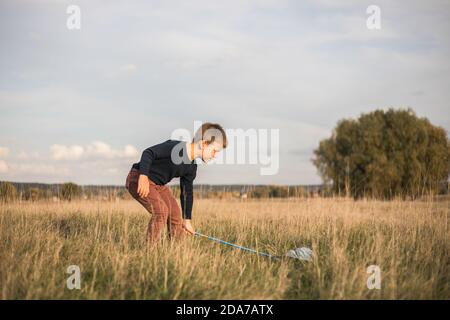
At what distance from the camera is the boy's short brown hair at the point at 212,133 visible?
5500 millimetres

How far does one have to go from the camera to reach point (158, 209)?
212 inches

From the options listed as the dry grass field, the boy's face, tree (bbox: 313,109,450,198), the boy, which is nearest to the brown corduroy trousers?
Result: the boy

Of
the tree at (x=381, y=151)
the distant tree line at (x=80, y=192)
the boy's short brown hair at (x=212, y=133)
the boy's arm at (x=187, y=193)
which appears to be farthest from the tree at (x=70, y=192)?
the tree at (x=381, y=151)

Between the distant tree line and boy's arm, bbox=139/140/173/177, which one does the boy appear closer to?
boy's arm, bbox=139/140/173/177

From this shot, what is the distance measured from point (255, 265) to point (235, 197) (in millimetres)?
15091

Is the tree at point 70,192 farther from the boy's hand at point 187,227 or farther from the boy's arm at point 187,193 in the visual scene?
the boy's hand at point 187,227

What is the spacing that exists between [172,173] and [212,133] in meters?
0.72

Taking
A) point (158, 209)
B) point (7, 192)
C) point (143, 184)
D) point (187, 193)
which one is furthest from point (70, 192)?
point (143, 184)

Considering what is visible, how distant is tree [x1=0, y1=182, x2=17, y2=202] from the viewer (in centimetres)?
975

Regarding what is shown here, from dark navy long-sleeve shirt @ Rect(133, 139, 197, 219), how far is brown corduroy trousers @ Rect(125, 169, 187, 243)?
0.40 ft

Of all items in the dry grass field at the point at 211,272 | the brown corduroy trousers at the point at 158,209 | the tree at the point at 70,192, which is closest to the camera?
the dry grass field at the point at 211,272

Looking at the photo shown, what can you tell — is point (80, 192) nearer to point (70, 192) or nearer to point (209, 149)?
point (70, 192)

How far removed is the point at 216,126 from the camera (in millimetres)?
5551
